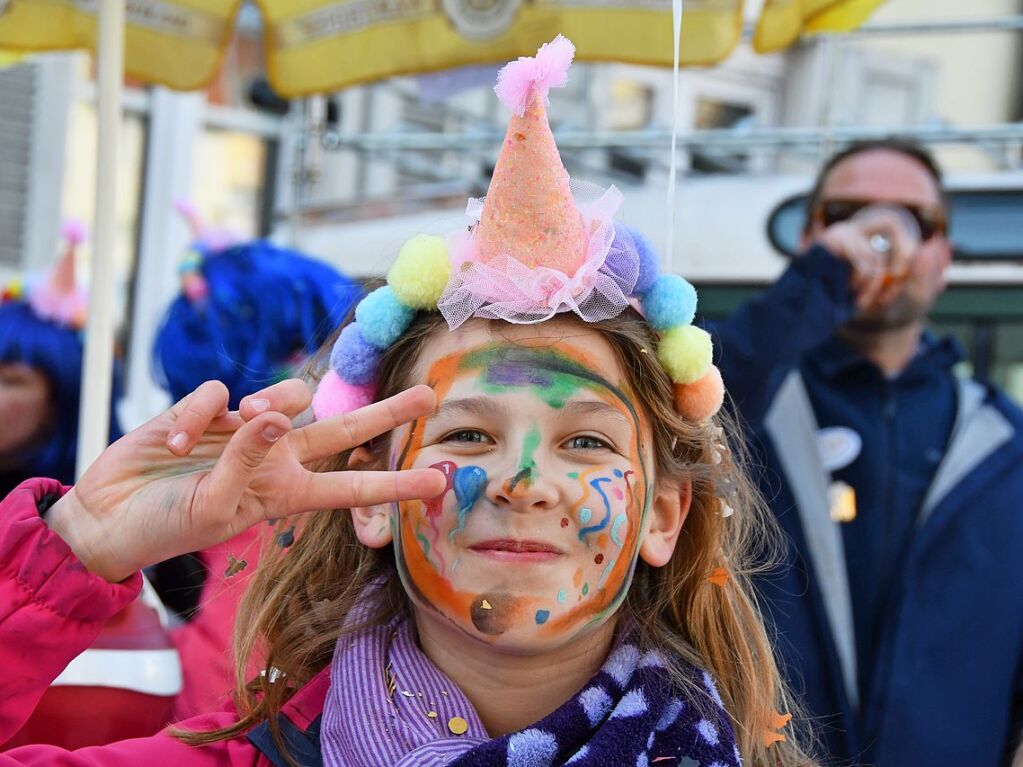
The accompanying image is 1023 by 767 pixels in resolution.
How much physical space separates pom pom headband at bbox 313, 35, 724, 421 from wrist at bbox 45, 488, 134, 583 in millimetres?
393

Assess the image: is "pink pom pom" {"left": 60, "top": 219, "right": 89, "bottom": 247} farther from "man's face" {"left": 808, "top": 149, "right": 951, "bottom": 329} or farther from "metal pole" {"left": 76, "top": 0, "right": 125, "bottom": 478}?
"man's face" {"left": 808, "top": 149, "right": 951, "bottom": 329}

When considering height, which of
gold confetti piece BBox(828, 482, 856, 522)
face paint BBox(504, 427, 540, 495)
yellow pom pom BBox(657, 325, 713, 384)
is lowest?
gold confetti piece BBox(828, 482, 856, 522)

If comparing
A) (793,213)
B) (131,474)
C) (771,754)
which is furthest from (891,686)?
(793,213)

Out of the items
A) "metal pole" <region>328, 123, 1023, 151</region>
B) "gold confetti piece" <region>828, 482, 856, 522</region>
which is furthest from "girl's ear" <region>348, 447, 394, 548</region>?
"metal pole" <region>328, 123, 1023, 151</region>

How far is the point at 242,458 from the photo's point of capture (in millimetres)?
1542

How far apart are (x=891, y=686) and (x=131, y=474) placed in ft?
6.02

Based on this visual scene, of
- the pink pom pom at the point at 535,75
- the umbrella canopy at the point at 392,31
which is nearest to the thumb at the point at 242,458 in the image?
the pink pom pom at the point at 535,75

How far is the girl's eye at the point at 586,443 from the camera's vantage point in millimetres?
1806

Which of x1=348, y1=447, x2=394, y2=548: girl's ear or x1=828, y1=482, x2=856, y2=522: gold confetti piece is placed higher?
x1=348, y1=447, x2=394, y2=548: girl's ear

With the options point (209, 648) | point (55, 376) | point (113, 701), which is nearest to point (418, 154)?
point (55, 376)

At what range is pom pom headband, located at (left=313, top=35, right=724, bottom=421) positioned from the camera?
1743mm

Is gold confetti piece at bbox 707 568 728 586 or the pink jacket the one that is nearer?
the pink jacket

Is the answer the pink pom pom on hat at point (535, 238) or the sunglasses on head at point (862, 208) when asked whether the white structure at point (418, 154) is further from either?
the sunglasses on head at point (862, 208)

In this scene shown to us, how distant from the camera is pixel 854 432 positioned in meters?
3.17
